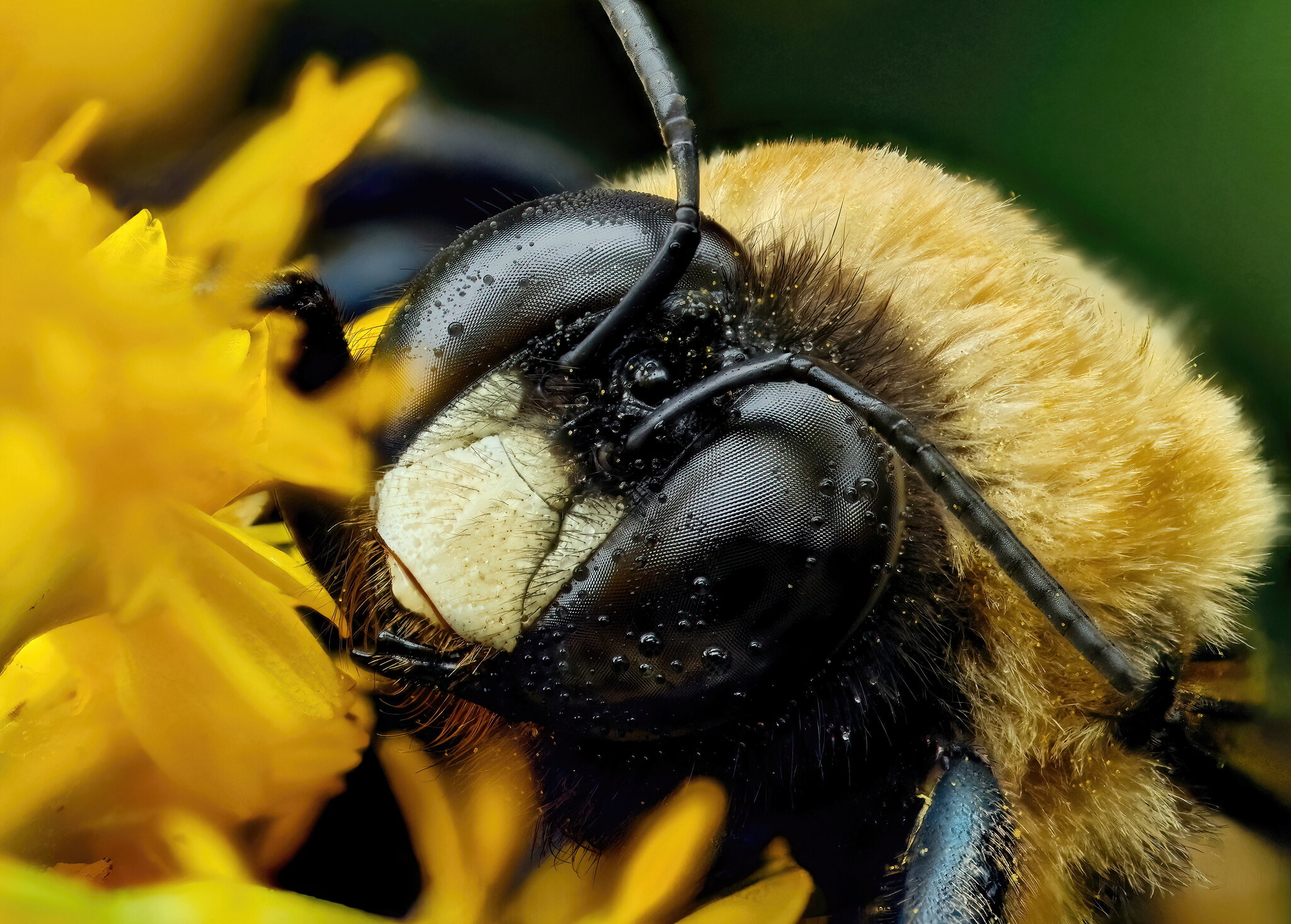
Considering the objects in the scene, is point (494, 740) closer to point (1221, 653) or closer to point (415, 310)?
point (415, 310)

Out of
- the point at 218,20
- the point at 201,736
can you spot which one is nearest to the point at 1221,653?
the point at 201,736

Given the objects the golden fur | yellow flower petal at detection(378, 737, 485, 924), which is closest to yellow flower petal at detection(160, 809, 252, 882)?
yellow flower petal at detection(378, 737, 485, 924)

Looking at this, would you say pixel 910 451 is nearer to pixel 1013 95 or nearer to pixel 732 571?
pixel 732 571

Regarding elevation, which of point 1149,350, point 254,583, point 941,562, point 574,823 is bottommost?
point 574,823

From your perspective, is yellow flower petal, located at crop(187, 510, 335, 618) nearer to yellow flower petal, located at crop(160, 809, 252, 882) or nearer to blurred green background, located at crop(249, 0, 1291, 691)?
yellow flower petal, located at crop(160, 809, 252, 882)

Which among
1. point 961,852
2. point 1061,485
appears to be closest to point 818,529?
point 1061,485
